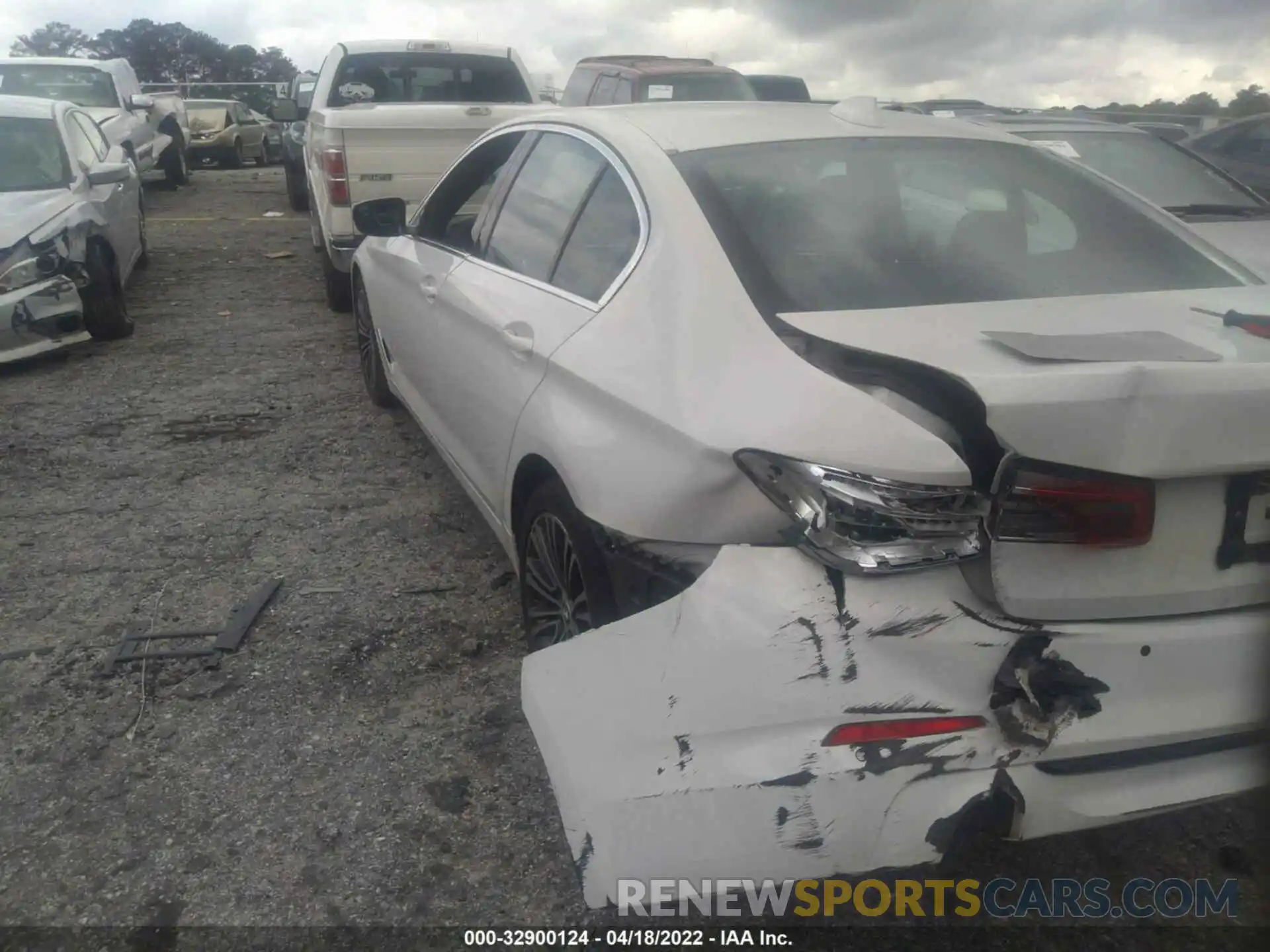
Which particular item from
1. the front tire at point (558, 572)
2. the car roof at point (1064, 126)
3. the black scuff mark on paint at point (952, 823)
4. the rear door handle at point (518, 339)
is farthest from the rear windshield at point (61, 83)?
the black scuff mark on paint at point (952, 823)

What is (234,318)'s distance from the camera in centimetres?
859

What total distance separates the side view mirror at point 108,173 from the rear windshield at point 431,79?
5.58ft

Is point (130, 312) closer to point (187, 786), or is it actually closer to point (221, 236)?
point (221, 236)

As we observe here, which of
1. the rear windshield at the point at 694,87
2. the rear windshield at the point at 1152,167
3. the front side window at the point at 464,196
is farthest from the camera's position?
the rear windshield at the point at 694,87

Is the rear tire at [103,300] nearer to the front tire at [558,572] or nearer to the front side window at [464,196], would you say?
the front side window at [464,196]

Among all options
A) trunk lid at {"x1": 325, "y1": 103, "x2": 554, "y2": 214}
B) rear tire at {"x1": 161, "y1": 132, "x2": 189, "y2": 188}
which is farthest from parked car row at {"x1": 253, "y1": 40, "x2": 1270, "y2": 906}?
rear tire at {"x1": 161, "y1": 132, "x2": 189, "y2": 188}

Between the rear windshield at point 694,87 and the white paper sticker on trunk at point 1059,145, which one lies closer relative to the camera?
the white paper sticker on trunk at point 1059,145

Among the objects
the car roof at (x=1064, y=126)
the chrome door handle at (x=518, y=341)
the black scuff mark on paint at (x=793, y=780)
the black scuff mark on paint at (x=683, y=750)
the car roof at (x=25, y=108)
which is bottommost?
the black scuff mark on paint at (x=793, y=780)

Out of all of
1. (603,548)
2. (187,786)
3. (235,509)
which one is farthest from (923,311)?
(235,509)

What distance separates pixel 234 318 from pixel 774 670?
302 inches

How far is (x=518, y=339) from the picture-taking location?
10.0 feet

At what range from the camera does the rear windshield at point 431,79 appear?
866 cm

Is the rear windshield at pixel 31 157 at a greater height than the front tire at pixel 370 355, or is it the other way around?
the rear windshield at pixel 31 157

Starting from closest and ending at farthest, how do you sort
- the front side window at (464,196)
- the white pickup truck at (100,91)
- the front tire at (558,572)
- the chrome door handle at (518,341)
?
the front tire at (558,572), the chrome door handle at (518,341), the front side window at (464,196), the white pickup truck at (100,91)
